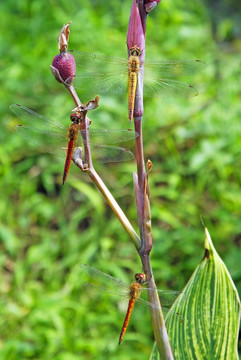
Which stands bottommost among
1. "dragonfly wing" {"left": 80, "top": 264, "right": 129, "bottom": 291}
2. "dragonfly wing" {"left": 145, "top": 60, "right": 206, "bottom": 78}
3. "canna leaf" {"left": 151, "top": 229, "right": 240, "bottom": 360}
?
"canna leaf" {"left": 151, "top": 229, "right": 240, "bottom": 360}

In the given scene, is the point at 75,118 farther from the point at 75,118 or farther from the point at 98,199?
the point at 98,199

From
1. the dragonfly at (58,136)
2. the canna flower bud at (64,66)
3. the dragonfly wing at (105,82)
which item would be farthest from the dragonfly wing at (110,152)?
the canna flower bud at (64,66)


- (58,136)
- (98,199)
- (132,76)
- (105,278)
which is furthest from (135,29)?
(98,199)

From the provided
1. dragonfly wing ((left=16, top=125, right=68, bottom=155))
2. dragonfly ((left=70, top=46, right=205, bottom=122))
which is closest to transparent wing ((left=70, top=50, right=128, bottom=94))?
dragonfly ((left=70, top=46, right=205, bottom=122))

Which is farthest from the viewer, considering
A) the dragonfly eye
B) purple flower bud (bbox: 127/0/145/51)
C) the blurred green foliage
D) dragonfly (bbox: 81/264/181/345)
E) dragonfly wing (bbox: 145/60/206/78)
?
the blurred green foliage

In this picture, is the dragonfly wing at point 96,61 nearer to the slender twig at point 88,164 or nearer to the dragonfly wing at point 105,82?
the dragonfly wing at point 105,82

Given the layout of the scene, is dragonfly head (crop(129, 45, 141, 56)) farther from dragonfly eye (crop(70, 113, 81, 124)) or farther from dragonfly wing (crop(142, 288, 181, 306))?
dragonfly wing (crop(142, 288, 181, 306))
